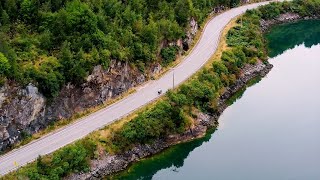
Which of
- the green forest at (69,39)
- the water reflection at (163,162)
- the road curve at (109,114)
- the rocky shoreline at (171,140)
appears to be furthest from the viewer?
the water reflection at (163,162)

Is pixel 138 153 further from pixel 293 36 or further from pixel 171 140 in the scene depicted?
pixel 293 36

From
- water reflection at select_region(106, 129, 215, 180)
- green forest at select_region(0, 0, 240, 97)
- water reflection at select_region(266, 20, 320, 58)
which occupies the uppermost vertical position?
water reflection at select_region(266, 20, 320, 58)

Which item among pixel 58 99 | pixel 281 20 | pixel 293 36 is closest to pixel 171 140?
pixel 58 99

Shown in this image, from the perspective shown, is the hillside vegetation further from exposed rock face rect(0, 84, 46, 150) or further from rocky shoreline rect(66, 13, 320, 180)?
exposed rock face rect(0, 84, 46, 150)

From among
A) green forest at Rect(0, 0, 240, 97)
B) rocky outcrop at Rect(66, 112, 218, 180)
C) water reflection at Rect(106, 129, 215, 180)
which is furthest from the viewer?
water reflection at Rect(106, 129, 215, 180)

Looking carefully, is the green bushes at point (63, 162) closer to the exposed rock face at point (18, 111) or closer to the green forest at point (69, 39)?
the exposed rock face at point (18, 111)

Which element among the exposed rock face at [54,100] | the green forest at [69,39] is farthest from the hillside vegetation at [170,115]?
the green forest at [69,39]

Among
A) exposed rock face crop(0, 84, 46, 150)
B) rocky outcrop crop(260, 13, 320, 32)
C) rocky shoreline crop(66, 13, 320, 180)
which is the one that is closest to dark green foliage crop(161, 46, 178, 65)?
rocky shoreline crop(66, 13, 320, 180)
